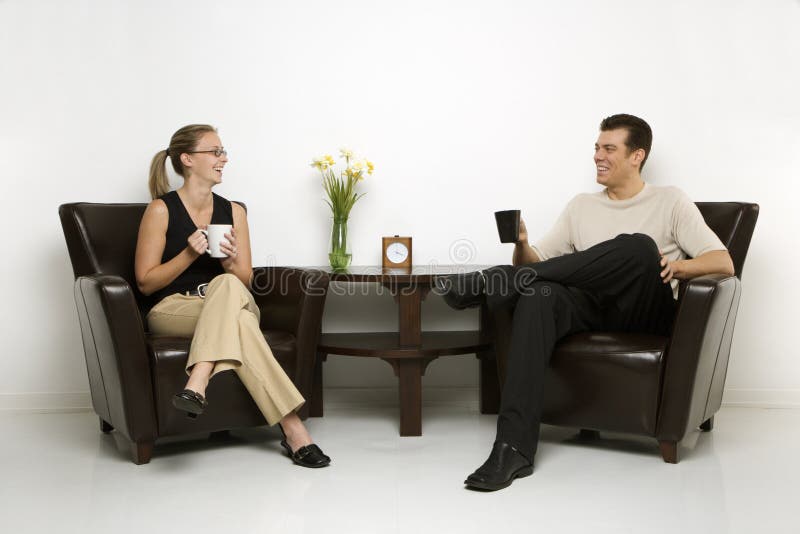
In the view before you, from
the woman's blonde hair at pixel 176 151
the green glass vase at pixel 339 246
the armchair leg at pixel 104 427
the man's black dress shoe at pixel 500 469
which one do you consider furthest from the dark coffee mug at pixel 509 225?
the armchair leg at pixel 104 427

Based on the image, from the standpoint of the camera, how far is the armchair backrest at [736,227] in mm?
2992

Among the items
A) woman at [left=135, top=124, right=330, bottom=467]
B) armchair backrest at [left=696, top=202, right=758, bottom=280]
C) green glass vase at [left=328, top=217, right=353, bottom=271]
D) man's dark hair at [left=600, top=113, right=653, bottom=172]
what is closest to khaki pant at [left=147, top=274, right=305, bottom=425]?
woman at [left=135, top=124, right=330, bottom=467]

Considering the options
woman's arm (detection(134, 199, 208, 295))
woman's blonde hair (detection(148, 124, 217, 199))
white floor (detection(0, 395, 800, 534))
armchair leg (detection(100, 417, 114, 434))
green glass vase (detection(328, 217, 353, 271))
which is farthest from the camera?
green glass vase (detection(328, 217, 353, 271))

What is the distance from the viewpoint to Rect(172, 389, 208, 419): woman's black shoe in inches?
94.3

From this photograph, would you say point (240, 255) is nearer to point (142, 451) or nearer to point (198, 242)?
point (198, 242)

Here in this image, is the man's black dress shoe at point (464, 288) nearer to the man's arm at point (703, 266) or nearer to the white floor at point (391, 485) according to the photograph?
the white floor at point (391, 485)

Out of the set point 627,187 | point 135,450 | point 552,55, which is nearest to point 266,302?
point 135,450

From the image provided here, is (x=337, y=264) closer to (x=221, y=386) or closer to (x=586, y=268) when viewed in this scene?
(x=221, y=386)

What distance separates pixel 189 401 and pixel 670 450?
1566mm

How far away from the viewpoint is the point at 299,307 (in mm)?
2900

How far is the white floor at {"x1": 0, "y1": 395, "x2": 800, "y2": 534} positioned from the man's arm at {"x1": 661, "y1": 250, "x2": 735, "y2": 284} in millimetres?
628

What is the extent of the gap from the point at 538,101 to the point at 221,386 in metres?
1.93

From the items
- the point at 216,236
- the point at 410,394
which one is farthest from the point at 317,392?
the point at 216,236

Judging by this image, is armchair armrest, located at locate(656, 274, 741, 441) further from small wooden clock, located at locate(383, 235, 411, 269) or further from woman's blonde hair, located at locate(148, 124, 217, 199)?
woman's blonde hair, located at locate(148, 124, 217, 199)
